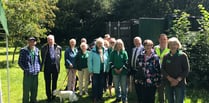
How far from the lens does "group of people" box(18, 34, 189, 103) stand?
7461 mm

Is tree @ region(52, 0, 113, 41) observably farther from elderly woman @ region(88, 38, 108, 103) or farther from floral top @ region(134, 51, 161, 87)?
floral top @ region(134, 51, 161, 87)

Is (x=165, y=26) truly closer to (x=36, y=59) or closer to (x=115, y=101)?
(x=115, y=101)

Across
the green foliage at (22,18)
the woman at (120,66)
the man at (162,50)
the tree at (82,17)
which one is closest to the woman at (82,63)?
the woman at (120,66)

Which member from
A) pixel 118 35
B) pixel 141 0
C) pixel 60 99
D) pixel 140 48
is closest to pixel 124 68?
pixel 140 48

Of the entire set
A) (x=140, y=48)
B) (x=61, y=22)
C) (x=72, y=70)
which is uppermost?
(x=140, y=48)

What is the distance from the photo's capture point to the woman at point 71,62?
10555 millimetres

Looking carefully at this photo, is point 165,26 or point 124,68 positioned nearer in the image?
point 124,68

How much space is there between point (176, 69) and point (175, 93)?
1.74ft

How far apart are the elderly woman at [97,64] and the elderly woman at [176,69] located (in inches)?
91.9

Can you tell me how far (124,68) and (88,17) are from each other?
33009 millimetres

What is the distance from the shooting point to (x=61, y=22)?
41125mm

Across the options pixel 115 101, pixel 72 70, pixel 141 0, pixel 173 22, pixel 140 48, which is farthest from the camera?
pixel 141 0

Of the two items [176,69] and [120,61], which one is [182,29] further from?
[176,69]

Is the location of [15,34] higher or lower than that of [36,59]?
lower
